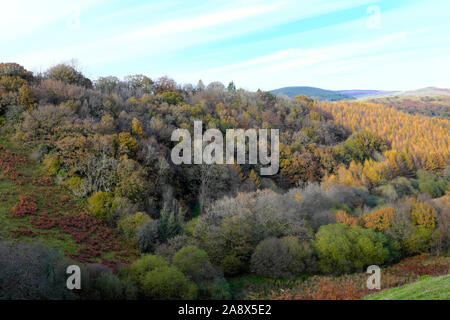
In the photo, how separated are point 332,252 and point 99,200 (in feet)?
81.5

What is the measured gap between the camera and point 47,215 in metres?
30.1

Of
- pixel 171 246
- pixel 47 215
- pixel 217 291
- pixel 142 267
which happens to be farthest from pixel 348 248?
pixel 47 215

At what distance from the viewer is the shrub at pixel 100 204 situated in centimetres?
3267

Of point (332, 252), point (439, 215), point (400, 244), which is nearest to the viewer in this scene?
point (332, 252)

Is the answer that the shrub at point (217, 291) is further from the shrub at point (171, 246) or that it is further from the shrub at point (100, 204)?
the shrub at point (100, 204)

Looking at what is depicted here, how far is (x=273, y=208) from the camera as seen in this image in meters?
35.4

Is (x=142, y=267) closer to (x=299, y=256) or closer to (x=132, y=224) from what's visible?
(x=132, y=224)

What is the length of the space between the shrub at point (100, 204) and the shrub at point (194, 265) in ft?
37.4

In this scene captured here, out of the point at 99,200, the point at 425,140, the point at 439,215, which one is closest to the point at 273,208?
the point at 99,200

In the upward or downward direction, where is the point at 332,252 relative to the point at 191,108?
downward

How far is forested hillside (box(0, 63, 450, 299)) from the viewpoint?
2538 cm

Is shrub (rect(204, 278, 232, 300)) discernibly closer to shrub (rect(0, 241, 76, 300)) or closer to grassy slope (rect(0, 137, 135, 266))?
grassy slope (rect(0, 137, 135, 266))

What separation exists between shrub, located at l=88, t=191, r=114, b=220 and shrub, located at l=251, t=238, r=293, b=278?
1565cm
